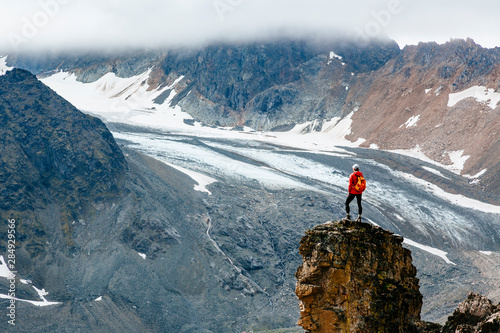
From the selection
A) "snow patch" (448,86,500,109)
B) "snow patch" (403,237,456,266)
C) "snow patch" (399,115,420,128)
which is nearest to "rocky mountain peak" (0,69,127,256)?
"snow patch" (403,237,456,266)

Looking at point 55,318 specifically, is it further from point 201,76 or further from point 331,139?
point 201,76

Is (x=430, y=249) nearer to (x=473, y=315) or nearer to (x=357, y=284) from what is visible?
(x=357, y=284)

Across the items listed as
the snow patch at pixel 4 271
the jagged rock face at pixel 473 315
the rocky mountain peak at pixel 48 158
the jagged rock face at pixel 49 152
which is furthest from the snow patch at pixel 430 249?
the jagged rock face at pixel 473 315

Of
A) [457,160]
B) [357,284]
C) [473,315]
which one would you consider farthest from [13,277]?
[457,160]

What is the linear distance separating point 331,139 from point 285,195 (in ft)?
181

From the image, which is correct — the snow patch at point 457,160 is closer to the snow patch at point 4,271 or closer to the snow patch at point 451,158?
the snow patch at point 451,158

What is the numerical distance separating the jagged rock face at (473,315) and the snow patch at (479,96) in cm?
8500

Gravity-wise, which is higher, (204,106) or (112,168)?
(204,106)

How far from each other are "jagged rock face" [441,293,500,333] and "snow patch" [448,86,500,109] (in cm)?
8500

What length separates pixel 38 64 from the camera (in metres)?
195

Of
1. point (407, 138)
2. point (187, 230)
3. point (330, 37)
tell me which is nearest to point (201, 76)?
point (330, 37)
